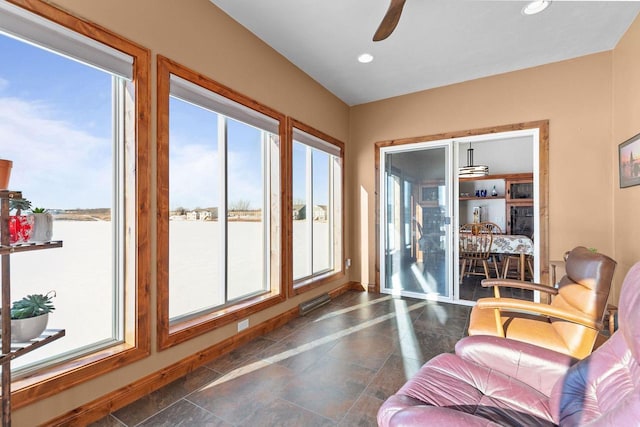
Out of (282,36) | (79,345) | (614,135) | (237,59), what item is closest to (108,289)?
(79,345)

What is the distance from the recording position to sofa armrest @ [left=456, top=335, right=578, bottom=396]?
4.26 feet

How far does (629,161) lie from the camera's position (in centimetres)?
266

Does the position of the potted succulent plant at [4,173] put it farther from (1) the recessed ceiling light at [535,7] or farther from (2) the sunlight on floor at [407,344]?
(1) the recessed ceiling light at [535,7]

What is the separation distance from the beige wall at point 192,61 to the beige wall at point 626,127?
3153 mm

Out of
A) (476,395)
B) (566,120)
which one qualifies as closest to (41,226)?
(476,395)

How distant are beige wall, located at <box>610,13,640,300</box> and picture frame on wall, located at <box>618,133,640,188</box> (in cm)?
6

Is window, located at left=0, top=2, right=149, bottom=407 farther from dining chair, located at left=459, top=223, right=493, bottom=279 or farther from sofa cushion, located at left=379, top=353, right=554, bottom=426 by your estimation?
dining chair, located at left=459, top=223, right=493, bottom=279

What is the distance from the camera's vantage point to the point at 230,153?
276 cm

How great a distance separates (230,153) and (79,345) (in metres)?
1.81

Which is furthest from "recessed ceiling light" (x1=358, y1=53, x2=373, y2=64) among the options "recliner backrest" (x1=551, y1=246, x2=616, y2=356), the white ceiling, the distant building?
"recliner backrest" (x1=551, y1=246, x2=616, y2=356)

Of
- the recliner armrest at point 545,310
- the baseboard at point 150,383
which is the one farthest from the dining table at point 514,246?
the baseboard at point 150,383

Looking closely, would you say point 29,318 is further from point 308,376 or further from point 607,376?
point 607,376

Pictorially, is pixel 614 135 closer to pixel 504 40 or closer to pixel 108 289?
pixel 504 40

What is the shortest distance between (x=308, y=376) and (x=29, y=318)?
1674mm
